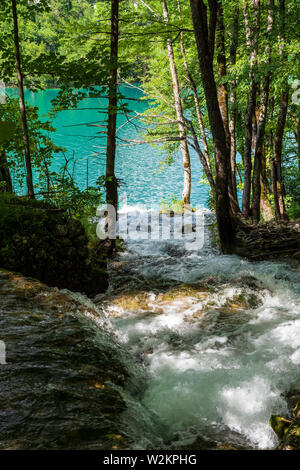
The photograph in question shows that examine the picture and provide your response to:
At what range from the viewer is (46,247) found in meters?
6.19

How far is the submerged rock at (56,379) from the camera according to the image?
7.79 feet

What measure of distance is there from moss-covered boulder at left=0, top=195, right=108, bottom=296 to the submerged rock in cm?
134

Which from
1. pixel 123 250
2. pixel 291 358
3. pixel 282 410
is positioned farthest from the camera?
pixel 123 250

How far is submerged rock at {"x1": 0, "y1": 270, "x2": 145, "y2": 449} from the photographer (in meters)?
2.38

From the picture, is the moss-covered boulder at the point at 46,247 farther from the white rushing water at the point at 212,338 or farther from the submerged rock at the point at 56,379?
the submerged rock at the point at 56,379

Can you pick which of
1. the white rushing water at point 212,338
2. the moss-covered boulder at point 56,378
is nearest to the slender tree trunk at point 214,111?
the white rushing water at point 212,338

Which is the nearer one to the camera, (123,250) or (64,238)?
(64,238)

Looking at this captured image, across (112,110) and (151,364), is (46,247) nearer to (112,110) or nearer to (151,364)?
(151,364)

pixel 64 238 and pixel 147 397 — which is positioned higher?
pixel 64 238

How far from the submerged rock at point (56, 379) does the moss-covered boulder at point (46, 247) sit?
1339 millimetres

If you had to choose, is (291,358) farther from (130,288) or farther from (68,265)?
(68,265)
